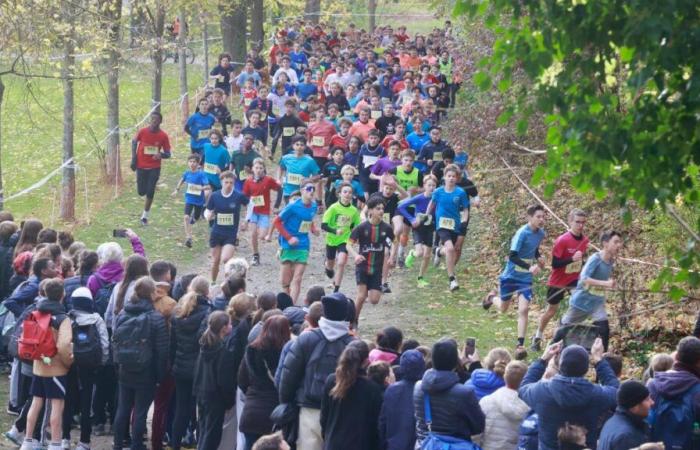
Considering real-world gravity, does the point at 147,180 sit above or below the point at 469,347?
below

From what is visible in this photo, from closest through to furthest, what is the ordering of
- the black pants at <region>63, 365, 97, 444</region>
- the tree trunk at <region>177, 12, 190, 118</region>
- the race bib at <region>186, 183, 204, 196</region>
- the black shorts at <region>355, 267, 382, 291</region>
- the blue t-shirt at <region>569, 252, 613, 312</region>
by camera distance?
1. the black pants at <region>63, 365, 97, 444</region>
2. the blue t-shirt at <region>569, 252, 613, 312</region>
3. the black shorts at <region>355, 267, 382, 291</region>
4. the race bib at <region>186, 183, 204, 196</region>
5. the tree trunk at <region>177, 12, 190, 118</region>

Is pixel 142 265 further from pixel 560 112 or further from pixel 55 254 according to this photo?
pixel 560 112

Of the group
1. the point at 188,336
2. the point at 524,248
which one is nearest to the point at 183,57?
the point at 524,248

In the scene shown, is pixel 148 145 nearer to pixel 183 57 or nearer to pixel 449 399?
pixel 183 57

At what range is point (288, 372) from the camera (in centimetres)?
998

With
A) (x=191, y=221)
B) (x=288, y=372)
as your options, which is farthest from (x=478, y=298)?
(x=288, y=372)

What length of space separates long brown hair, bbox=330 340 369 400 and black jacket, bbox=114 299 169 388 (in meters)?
2.66

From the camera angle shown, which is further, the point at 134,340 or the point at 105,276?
the point at 105,276

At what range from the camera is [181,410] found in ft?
39.1

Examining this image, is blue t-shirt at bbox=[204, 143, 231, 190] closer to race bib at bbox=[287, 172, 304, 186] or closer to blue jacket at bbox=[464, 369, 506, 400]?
race bib at bbox=[287, 172, 304, 186]

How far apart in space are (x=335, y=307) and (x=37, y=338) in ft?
10.5

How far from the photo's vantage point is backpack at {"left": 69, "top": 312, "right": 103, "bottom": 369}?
1179cm

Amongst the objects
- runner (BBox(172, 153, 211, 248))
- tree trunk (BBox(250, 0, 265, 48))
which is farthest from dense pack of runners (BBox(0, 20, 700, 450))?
tree trunk (BBox(250, 0, 265, 48))

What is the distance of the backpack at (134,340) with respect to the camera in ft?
37.7
